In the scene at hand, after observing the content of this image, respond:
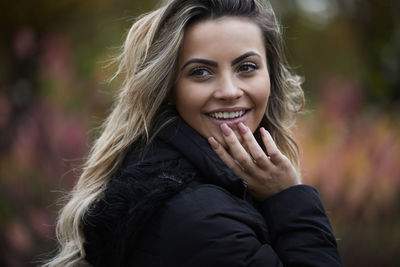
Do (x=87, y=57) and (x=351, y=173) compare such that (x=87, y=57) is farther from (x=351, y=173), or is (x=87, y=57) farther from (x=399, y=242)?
(x=399, y=242)

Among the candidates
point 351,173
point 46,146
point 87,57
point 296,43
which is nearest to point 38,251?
point 46,146

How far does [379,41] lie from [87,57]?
15.9 feet

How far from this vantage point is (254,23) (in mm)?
2195

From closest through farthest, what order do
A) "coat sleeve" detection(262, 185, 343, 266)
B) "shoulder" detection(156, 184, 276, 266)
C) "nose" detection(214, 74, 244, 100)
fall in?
"shoulder" detection(156, 184, 276, 266) < "coat sleeve" detection(262, 185, 343, 266) < "nose" detection(214, 74, 244, 100)

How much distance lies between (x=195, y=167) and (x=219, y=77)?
390 millimetres

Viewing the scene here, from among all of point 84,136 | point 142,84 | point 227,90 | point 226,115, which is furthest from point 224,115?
point 84,136

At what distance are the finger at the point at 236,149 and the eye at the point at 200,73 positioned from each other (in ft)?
0.71

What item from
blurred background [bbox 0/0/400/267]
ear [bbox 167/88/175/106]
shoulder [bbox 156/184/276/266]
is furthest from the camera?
blurred background [bbox 0/0/400/267]

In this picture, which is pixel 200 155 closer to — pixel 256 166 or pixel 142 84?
pixel 256 166

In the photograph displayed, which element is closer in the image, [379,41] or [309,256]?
[309,256]

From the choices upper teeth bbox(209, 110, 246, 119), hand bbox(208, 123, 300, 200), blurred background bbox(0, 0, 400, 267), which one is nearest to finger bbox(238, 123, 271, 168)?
hand bbox(208, 123, 300, 200)

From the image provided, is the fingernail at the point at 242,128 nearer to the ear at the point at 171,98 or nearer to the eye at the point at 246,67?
the eye at the point at 246,67

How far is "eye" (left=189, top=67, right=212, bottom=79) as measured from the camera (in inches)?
80.3

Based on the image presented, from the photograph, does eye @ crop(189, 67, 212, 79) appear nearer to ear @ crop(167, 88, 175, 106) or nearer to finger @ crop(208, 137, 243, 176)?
ear @ crop(167, 88, 175, 106)
